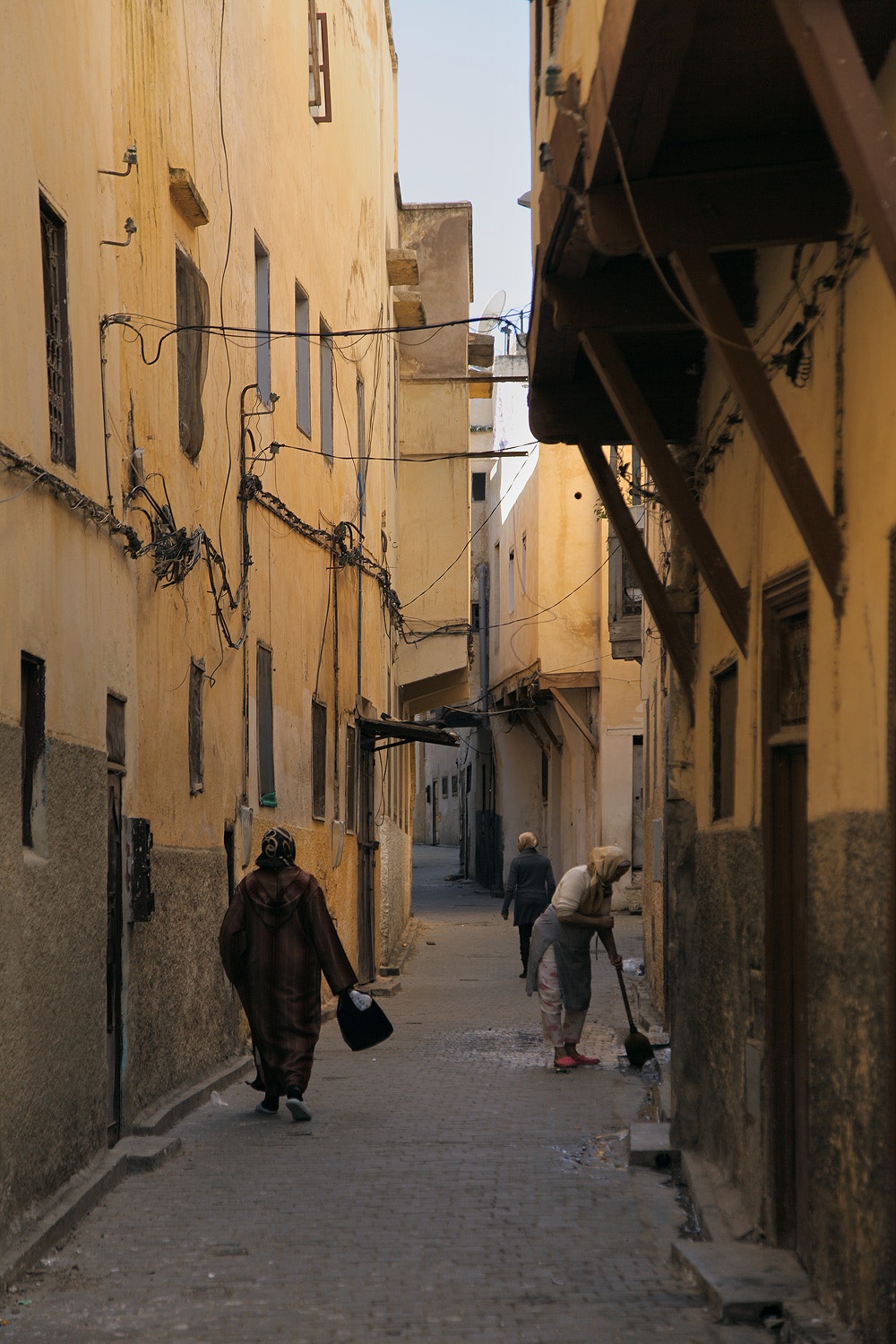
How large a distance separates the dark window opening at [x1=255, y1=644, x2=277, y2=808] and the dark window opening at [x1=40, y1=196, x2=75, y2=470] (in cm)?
595

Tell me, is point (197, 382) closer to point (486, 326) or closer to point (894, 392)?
point (894, 392)

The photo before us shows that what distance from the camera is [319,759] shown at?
665 inches

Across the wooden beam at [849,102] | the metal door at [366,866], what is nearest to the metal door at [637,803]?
the metal door at [366,866]

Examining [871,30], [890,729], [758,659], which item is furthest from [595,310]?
[890,729]

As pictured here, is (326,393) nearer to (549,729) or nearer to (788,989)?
(788,989)

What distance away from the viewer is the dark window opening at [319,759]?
1650 cm

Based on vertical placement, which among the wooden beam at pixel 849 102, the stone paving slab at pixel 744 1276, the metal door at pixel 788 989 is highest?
the wooden beam at pixel 849 102

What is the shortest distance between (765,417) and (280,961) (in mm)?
5809

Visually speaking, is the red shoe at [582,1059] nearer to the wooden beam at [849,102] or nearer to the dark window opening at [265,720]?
the dark window opening at [265,720]

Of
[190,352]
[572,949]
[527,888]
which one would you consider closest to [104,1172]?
[572,949]

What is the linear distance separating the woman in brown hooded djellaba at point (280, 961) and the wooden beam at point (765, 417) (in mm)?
5483

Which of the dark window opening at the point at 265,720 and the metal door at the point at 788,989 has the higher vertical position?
the dark window opening at the point at 265,720

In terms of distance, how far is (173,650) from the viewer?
1034 centimetres

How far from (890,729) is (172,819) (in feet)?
21.6
